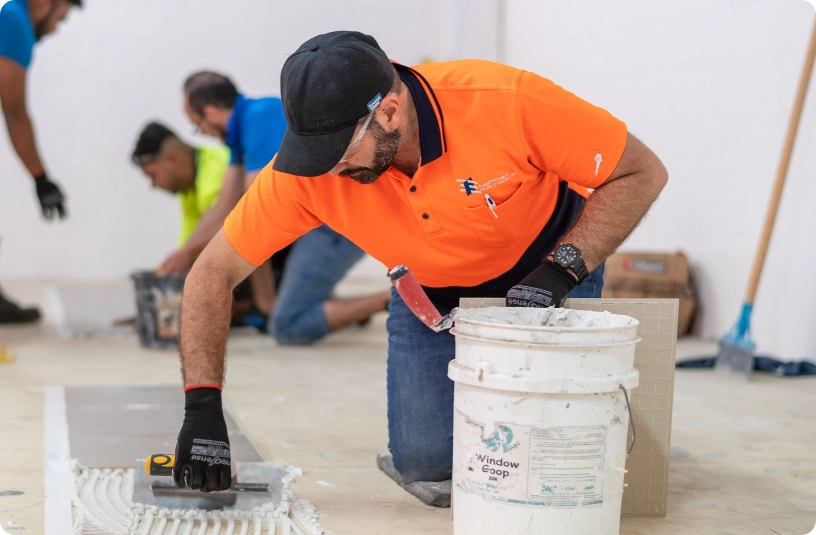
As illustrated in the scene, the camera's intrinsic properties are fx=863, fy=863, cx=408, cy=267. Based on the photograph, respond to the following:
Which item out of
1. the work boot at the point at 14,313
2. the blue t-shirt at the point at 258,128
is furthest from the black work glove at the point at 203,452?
the work boot at the point at 14,313

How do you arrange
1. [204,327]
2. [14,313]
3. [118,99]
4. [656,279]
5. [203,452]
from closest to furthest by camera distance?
[203,452] < [204,327] < [656,279] < [14,313] < [118,99]

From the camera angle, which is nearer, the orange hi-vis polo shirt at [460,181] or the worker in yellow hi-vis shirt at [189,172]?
the orange hi-vis polo shirt at [460,181]

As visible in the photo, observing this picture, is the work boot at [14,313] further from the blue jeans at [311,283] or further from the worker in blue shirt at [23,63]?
the blue jeans at [311,283]

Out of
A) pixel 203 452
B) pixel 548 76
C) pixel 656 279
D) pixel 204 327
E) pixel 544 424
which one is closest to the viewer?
pixel 544 424

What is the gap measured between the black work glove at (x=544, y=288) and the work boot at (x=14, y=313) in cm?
367

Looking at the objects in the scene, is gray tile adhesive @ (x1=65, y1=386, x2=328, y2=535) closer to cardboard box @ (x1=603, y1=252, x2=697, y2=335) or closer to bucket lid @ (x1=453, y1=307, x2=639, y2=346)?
bucket lid @ (x1=453, y1=307, x2=639, y2=346)

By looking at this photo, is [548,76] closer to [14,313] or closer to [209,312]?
[14,313]

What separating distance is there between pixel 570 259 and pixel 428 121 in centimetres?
38

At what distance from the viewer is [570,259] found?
1.62m

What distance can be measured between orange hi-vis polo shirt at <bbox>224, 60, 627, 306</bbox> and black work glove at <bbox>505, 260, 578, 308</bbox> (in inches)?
7.1

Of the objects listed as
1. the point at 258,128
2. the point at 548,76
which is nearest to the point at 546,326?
the point at 258,128

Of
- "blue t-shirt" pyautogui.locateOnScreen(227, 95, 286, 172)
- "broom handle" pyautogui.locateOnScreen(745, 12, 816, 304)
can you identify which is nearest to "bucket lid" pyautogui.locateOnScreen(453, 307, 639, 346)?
"broom handle" pyautogui.locateOnScreen(745, 12, 816, 304)

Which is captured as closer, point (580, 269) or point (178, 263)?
point (580, 269)

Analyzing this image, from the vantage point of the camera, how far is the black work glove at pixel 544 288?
1.55 meters
